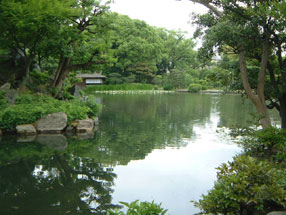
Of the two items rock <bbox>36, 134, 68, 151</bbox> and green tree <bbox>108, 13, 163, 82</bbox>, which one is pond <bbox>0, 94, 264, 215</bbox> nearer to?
rock <bbox>36, 134, 68, 151</bbox>

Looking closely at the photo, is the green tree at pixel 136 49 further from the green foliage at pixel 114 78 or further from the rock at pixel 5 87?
the rock at pixel 5 87

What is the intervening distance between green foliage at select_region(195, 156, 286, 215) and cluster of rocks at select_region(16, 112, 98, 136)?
7758mm

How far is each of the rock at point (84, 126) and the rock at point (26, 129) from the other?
158 centimetres

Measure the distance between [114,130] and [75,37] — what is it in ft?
14.8

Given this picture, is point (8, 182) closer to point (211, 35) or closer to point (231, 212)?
point (231, 212)

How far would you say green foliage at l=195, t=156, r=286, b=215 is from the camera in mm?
3461

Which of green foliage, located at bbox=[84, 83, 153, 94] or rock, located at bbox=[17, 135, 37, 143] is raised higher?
green foliage, located at bbox=[84, 83, 153, 94]

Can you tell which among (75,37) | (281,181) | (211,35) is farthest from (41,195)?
(75,37)

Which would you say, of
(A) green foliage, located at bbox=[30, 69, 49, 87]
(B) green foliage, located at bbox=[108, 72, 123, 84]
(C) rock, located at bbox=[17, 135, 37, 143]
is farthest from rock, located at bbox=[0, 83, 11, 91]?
(B) green foliage, located at bbox=[108, 72, 123, 84]

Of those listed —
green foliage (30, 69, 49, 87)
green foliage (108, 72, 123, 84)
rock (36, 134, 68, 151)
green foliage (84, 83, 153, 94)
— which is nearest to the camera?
rock (36, 134, 68, 151)

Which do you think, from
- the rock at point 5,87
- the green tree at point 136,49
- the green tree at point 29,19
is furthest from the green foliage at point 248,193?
the green tree at point 136,49

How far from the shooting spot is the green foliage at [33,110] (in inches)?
392

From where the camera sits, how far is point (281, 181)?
3805 mm

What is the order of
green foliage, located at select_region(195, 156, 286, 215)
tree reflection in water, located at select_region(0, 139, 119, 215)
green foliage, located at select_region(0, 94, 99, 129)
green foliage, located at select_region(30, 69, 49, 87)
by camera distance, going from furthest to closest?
green foliage, located at select_region(30, 69, 49, 87), green foliage, located at select_region(0, 94, 99, 129), tree reflection in water, located at select_region(0, 139, 119, 215), green foliage, located at select_region(195, 156, 286, 215)
